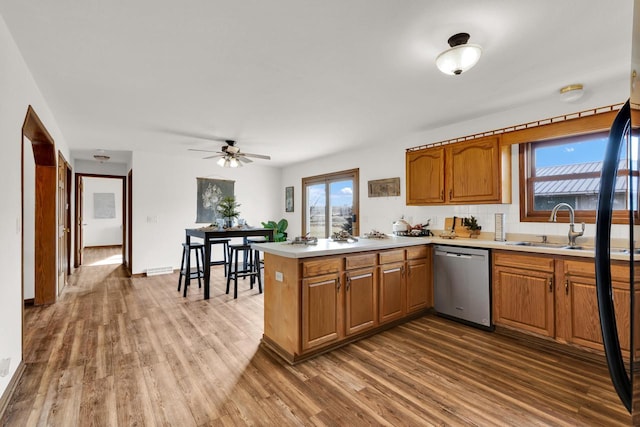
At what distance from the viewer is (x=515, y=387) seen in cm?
205

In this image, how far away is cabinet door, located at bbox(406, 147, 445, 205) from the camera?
3.72m

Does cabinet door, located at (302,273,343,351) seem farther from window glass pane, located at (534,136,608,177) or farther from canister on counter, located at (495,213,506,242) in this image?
window glass pane, located at (534,136,608,177)

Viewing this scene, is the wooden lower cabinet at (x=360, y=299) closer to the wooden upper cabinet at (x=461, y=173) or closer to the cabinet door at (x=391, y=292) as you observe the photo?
the cabinet door at (x=391, y=292)

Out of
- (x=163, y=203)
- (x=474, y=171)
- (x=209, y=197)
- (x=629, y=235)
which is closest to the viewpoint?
(x=629, y=235)

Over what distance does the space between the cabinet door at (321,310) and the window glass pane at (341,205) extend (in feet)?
10.3

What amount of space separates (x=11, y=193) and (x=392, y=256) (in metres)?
3.03

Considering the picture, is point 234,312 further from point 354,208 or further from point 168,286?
point 354,208

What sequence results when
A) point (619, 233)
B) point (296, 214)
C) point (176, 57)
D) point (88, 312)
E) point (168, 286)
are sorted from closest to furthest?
point (176, 57)
point (619, 233)
point (88, 312)
point (168, 286)
point (296, 214)

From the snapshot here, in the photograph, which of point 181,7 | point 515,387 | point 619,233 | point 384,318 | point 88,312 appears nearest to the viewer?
point 181,7

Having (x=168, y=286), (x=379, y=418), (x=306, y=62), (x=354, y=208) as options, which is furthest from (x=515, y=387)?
(x=168, y=286)

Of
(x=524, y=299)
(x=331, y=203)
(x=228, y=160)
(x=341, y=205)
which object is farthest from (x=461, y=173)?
(x=228, y=160)

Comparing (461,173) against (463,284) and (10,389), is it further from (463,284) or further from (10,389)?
(10,389)

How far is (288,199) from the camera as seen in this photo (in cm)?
732

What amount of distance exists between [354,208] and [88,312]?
4.12 meters
